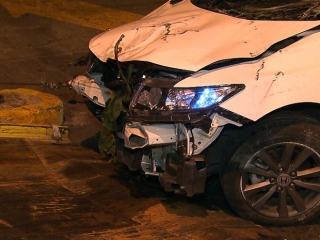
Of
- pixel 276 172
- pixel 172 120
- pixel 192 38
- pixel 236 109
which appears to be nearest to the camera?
pixel 236 109

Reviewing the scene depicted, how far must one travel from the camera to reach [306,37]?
4223mm

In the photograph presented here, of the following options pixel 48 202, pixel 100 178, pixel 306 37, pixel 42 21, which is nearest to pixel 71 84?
pixel 100 178

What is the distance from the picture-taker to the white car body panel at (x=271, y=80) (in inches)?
158

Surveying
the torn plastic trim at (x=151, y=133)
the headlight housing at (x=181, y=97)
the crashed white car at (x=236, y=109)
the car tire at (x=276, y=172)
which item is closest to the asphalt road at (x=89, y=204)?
the car tire at (x=276, y=172)

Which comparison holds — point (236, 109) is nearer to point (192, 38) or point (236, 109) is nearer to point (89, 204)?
point (192, 38)

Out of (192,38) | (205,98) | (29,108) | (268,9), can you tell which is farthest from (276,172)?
(29,108)

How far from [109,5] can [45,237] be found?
673 cm

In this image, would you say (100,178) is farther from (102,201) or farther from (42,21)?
(42,21)

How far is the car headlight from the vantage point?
402 centimetres

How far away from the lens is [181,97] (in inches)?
161

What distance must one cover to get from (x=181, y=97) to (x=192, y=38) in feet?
1.68

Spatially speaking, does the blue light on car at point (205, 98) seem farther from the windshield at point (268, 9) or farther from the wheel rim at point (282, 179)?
the windshield at point (268, 9)

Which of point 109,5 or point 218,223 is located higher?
point 109,5

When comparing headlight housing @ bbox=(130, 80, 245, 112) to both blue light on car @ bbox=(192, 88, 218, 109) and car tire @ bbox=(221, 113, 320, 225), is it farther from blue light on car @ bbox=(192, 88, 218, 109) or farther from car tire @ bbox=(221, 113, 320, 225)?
car tire @ bbox=(221, 113, 320, 225)
